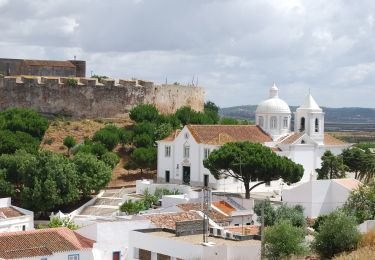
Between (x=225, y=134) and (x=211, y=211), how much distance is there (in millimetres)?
10830

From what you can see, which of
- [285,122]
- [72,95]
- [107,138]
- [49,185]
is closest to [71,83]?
[72,95]

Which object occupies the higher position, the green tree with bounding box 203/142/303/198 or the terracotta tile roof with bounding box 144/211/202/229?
the green tree with bounding box 203/142/303/198

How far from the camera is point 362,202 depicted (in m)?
28.5

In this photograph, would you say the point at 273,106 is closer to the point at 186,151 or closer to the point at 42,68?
the point at 186,151

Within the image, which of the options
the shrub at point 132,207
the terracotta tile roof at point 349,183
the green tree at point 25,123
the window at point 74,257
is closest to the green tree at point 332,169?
the terracotta tile roof at point 349,183

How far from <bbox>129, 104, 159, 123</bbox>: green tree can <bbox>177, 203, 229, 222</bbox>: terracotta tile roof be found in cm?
1878

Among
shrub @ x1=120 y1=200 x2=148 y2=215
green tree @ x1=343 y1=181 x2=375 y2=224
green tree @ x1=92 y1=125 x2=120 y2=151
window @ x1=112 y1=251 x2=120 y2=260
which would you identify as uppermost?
green tree @ x1=92 y1=125 x2=120 y2=151

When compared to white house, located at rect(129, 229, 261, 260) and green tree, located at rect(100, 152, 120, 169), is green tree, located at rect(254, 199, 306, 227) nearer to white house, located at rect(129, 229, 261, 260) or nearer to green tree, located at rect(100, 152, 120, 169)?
white house, located at rect(129, 229, 261, 260)

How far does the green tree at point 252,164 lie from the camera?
33688 mm

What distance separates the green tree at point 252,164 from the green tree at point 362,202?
4.79 metres

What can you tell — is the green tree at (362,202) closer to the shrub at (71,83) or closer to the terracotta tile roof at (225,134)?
the terracotta tile roof at (225,134)

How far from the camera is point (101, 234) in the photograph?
24.5 metres

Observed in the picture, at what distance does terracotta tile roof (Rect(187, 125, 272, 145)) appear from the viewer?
38.8 m

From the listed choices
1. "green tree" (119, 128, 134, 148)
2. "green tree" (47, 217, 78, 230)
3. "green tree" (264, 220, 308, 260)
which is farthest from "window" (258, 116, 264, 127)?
"green tree" (264, 220, 308, 260)
